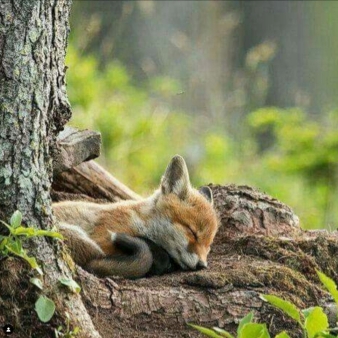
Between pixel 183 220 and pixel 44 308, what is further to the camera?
pixel 183 220

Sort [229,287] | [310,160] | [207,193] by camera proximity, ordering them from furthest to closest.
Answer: [310,160] < [207,193] < [229,287]

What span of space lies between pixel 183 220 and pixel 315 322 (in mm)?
2111

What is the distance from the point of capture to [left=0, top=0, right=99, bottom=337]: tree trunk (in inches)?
176

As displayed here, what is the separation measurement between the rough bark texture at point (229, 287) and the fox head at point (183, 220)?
14 centimetres

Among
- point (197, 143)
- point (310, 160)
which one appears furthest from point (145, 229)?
point (197, 143)

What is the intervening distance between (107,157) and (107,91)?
2131 mm

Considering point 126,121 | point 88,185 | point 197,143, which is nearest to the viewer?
point 88,185

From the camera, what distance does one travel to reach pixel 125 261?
18.2ft

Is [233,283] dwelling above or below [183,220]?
below

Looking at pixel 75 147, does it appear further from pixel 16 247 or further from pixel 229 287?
pixel 16 247

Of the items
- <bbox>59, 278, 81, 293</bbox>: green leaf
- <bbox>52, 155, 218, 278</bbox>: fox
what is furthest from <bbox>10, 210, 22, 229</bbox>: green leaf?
<bbox>52, 155, 218, 278</bbox>: fox

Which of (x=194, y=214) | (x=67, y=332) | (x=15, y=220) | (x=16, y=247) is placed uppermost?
(x=15, y=220)

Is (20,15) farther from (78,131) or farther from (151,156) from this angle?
(151,156)

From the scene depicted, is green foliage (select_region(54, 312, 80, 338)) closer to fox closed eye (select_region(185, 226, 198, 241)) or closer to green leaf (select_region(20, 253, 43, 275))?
green leaf (select_region(20, 253, 43, 275))
